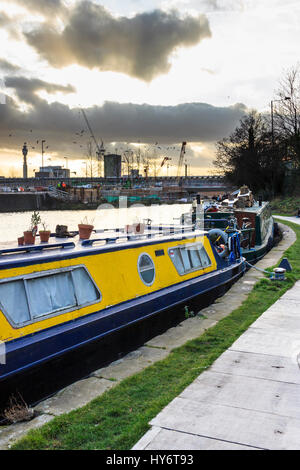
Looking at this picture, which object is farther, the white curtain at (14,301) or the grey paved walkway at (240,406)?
the white curtain at (14,301)

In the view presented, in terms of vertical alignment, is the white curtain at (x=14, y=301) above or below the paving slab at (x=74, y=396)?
above

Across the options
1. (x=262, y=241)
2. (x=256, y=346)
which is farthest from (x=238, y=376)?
(x=262, y=241)

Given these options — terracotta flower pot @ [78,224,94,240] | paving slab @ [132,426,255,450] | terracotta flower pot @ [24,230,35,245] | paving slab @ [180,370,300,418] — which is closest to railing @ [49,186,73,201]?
terracotta flower pot @ [78,224,94,240]

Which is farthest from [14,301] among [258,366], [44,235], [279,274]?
[279,274]

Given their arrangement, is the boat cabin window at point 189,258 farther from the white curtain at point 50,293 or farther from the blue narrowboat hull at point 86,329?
the white curtain at point 50,293

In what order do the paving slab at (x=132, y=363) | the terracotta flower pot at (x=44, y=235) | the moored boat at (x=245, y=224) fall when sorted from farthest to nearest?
1. the moored boat at (x=245, y=224)
2. the terracotta flower pot at (x=44, y=235)
3. the paving slab at (x=132, y=363)

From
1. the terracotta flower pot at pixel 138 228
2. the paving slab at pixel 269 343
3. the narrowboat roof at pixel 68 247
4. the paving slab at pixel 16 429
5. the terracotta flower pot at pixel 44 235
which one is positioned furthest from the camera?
the terracotta flower pot at pixel 138 228

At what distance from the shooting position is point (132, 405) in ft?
19.4

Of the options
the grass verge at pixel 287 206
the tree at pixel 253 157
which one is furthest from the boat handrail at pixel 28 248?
the tree at pixel 253 157

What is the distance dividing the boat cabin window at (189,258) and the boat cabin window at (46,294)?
3347 millimetres

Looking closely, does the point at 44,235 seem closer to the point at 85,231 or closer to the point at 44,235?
the point at 44,235

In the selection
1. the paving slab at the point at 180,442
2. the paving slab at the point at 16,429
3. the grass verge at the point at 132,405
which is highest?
the paving slab at the point at 180,442

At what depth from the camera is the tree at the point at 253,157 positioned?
56688 mm
